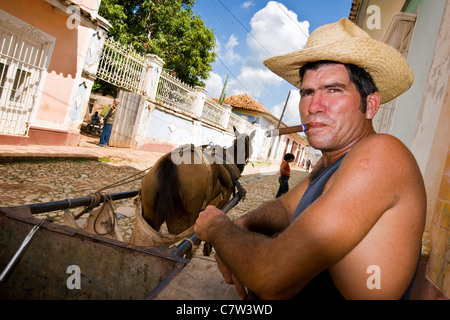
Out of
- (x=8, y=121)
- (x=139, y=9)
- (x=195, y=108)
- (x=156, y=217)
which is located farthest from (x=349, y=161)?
(x=139, y=9)

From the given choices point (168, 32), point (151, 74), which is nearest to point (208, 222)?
point (151, 74)

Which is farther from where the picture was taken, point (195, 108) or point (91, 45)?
point (195, 108)

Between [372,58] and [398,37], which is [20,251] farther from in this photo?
[398,37]

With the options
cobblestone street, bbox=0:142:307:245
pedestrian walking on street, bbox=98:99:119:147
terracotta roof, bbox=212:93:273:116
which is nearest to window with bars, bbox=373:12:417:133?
cobblestone street, bbox=0:142:307:245

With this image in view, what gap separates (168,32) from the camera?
59.8 feet

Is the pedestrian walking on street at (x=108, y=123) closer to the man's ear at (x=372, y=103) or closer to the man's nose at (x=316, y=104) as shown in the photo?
the man's nose at (x=316, y=104)

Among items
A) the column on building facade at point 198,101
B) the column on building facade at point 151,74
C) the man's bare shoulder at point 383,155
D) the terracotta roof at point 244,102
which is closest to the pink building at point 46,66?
the column on building facade at point 151,74

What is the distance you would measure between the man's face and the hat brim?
0.25 ft

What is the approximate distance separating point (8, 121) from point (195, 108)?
314 inches

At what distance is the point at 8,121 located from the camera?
20.3 ft

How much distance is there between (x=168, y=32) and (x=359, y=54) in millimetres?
19581

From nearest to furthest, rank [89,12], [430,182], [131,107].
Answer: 1. [430,182]
2. [89,12]
3. [131,107]

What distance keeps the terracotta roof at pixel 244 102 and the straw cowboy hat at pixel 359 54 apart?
24.3m

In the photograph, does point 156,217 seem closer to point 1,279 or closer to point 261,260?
point 1,279
